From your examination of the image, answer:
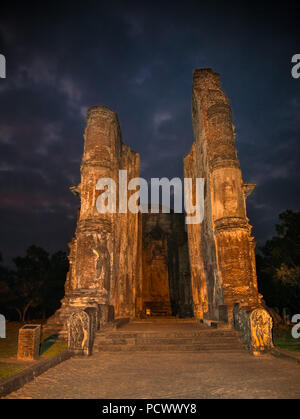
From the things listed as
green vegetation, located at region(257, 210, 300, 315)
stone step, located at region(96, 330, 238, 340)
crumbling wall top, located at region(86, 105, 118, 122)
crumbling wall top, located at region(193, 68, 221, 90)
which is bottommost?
stone step, located at region(96, 330, 238, 340)

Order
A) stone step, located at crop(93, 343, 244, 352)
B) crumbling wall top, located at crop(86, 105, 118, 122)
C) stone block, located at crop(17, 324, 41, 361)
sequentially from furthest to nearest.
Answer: crumbling wall top, located at crop(86, 105, 118, 122), stone step, located at crop(93, 343, 244, 352), stone block, located at crop(17, 324, 41, 361)

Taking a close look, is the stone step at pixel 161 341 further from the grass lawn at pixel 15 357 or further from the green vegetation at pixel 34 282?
the green vegetation at pixel 34 282

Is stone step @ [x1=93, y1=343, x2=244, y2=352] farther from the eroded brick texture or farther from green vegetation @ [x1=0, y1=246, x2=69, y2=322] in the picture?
green vegetation @ [x1=0, y1=246, x2=69, y2=322]

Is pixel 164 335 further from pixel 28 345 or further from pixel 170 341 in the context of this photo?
pixel 28 345

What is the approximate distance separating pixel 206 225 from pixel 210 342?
5.71 meters

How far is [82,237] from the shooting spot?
1035 cm

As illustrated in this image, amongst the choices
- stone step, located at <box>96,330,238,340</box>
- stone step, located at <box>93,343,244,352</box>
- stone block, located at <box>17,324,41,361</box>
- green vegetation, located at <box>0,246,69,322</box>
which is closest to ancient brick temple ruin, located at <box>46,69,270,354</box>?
stone step, located at <box>96,330,238,340</box>

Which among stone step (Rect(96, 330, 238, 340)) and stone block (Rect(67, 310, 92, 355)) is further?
stone step (Rect(96, 330, 238, 340))

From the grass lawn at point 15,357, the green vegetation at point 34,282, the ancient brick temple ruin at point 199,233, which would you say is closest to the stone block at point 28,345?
the grass lawn at point 15,357

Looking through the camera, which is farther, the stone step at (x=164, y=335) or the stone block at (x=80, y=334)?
the stone step at (x=164, y=335)

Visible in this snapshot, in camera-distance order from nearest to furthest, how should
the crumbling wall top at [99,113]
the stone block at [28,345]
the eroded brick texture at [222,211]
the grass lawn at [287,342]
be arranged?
the stone block at [28,345] < the grass lawn at [287,342] < the eroded brick texture at [222,211] < the crumbling wall top at [99,113]

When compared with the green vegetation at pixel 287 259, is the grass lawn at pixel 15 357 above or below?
below

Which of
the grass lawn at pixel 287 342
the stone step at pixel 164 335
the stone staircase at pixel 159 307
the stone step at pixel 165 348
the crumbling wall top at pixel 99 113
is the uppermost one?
the crumbling wall top at pixel 99 113

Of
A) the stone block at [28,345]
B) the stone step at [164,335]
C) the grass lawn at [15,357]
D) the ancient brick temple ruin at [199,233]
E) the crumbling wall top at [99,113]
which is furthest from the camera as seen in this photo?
the crumbling wall top at [99,113]
